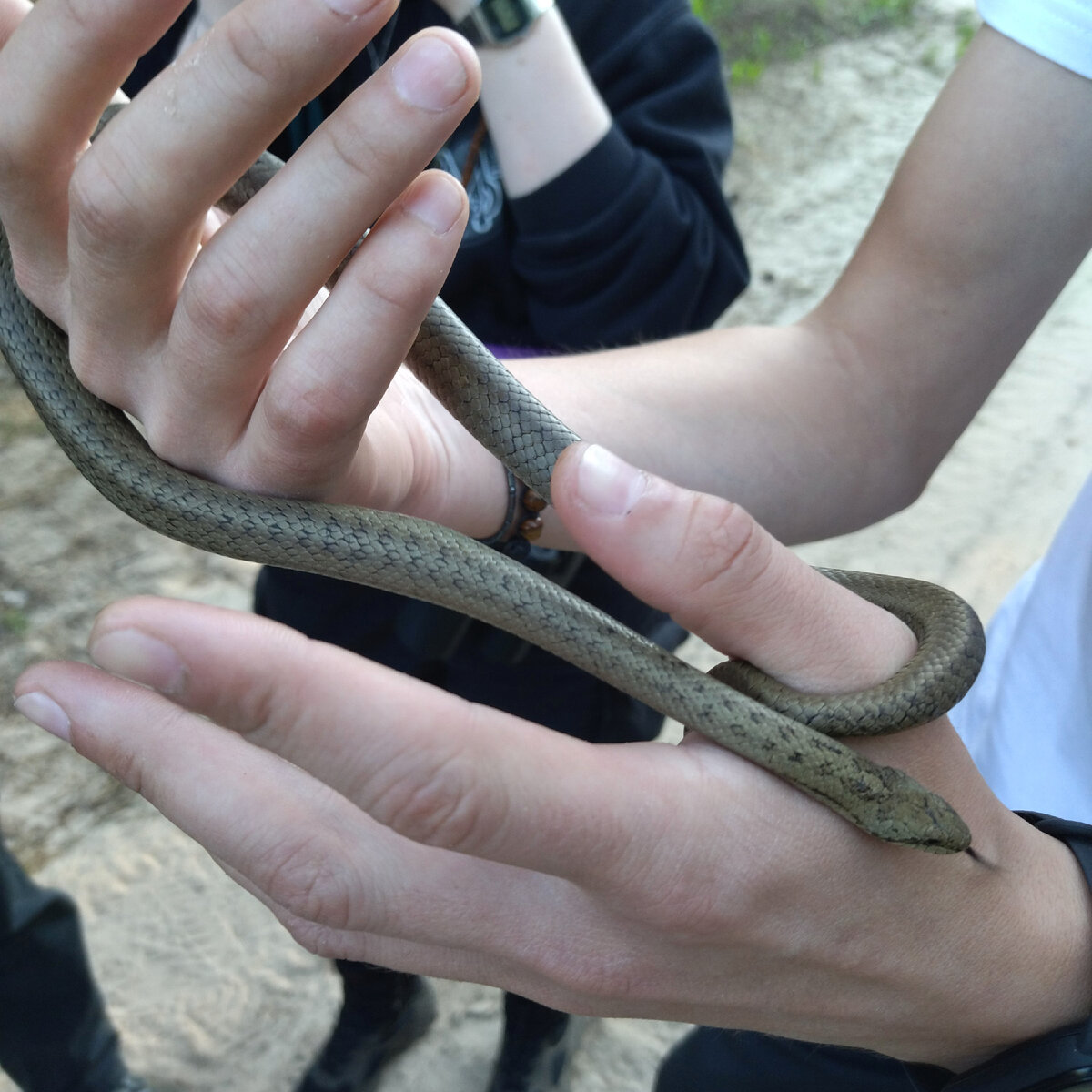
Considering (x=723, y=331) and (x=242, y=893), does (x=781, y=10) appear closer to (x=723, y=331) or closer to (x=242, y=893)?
(x=723, y=331)

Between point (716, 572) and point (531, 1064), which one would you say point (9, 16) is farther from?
point (531, 1064)

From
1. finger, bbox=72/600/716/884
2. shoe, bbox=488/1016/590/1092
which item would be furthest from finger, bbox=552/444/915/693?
shoe, bbox=488/1016/590/1092

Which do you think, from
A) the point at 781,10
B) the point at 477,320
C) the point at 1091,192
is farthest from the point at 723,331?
the point at 781,10

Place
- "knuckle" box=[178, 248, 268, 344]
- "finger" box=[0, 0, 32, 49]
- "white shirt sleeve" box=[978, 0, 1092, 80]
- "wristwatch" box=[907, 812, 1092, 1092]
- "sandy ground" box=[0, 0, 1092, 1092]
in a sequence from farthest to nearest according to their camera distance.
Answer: "sandy ground" box=[0, 0, 1092, 1092], "white shirt sleeve" box=[978, 0, 1092, 80], "wristwatch" box=[907, 812, 1092, 1092], "finger" box=[0, 0, 32, 49], "knuckle" box=[178, 248, 268, 344]

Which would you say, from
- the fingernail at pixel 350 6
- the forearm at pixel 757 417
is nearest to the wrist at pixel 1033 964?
the forearm at pixel 757 417

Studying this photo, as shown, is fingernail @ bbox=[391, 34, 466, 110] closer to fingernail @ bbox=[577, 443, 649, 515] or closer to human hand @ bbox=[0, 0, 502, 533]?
human hand @ bbox=[0, 0, 502, 533]

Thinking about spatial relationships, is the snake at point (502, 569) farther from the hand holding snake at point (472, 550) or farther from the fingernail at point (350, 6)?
the fingernail at point (350, 6)
